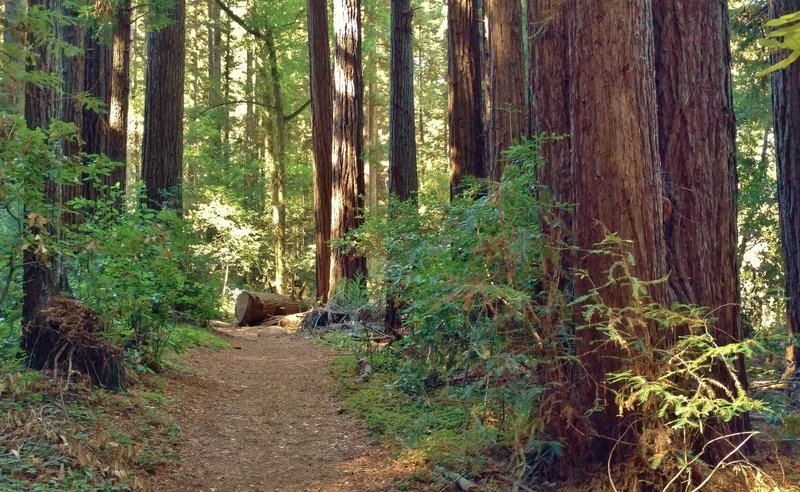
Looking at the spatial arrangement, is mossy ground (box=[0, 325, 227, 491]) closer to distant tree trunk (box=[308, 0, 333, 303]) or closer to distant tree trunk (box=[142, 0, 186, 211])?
distant tree trunk (box=[142, 0, 186, 211])

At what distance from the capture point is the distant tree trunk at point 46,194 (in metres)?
5.98

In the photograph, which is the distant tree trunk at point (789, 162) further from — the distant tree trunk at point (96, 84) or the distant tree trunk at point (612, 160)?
the distant tree trunk at point (96, 84)

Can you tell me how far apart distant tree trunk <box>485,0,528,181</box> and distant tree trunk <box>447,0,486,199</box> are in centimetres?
199

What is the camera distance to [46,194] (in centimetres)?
608

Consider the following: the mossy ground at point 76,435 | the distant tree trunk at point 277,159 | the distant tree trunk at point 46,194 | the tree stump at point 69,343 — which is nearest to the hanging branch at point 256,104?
the distant tree trunk at point 277,159

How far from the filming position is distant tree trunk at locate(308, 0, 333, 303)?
16.8 m

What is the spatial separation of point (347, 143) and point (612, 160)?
35.9 feet

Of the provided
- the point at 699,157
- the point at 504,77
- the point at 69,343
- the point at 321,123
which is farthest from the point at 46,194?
the point at 321,123

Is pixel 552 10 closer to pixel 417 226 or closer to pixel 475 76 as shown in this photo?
pixel 417 226

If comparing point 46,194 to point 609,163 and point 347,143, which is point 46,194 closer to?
point 609,163

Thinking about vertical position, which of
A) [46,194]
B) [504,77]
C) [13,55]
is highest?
[504,77]

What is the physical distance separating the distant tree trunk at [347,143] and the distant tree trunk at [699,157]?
400 inches

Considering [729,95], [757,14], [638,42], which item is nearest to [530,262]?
[638,42]

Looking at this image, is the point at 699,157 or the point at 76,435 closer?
the point at 699,157
